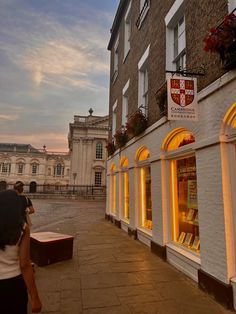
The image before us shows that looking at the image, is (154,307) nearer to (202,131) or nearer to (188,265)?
(188,265)

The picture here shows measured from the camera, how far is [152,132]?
7562mm

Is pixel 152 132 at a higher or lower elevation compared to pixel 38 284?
higher

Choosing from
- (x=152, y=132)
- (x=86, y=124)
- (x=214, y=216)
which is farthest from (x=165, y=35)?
(x=86, y=124)

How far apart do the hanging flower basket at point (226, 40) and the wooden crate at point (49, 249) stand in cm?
511

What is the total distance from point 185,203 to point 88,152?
45195mm

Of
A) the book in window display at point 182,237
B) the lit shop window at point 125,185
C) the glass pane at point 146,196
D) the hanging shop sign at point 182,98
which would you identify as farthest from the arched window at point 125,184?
the hanging shop sign at point 182,98

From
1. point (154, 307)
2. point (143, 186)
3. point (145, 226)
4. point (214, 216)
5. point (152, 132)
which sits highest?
point (152, 132)

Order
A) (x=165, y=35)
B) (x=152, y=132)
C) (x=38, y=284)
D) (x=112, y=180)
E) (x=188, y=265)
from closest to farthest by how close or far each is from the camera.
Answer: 1. (x=38, y=284)
2. (x=188, y=265)
3. (x=165, y=35)
4. (x=152, y=132)
5. (x=112, y=180)

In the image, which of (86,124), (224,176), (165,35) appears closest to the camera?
(224,176)

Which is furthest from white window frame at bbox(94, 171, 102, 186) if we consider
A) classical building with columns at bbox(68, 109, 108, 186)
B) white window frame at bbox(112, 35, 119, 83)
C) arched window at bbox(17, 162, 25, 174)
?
white window frame at bbox(112, 35, 119, 83)

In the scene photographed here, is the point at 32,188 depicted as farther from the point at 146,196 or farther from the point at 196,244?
the point at 196,244

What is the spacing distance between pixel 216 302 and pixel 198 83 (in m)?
3.91

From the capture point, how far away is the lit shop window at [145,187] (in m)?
8.43

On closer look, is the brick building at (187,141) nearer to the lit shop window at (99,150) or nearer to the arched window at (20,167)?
the lit shop window at (99,150)
